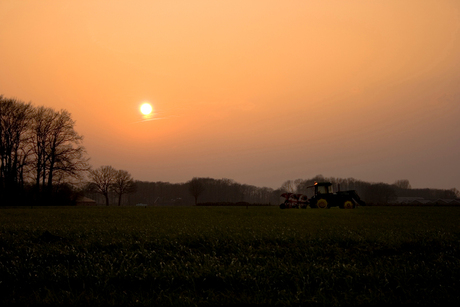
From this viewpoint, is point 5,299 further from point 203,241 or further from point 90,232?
point 90,232

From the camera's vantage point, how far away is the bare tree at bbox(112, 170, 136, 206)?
336 feet

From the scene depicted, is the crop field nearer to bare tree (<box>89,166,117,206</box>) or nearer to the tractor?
the tractor

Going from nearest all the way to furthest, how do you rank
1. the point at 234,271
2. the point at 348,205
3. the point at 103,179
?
the point at 234,271
the point at 348,205
the point at 103,179

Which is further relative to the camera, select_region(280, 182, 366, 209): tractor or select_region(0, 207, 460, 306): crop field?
select_region(280, 182, 366, 209): tractor

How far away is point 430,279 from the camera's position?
6602 millimetres

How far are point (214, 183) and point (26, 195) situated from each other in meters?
127

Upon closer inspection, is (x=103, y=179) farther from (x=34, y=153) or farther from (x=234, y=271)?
(x=234, y=271)

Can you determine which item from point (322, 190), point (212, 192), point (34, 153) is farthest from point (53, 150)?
point (212, 192)

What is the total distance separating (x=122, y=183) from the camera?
10275 centimetres

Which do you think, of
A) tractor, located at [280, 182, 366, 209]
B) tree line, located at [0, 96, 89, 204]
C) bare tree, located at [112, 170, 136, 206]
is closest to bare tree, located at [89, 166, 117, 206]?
bare tree, located at [112, 170, 136, 206]

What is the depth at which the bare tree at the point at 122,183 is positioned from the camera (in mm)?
102312

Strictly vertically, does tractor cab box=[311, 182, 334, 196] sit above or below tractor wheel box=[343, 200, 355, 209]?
above

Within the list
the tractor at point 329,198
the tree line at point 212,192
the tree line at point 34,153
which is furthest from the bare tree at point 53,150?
the tree line at point 212,192

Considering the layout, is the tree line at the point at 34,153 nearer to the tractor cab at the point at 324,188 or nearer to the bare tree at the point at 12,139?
the bare tree at the point at 12,139
